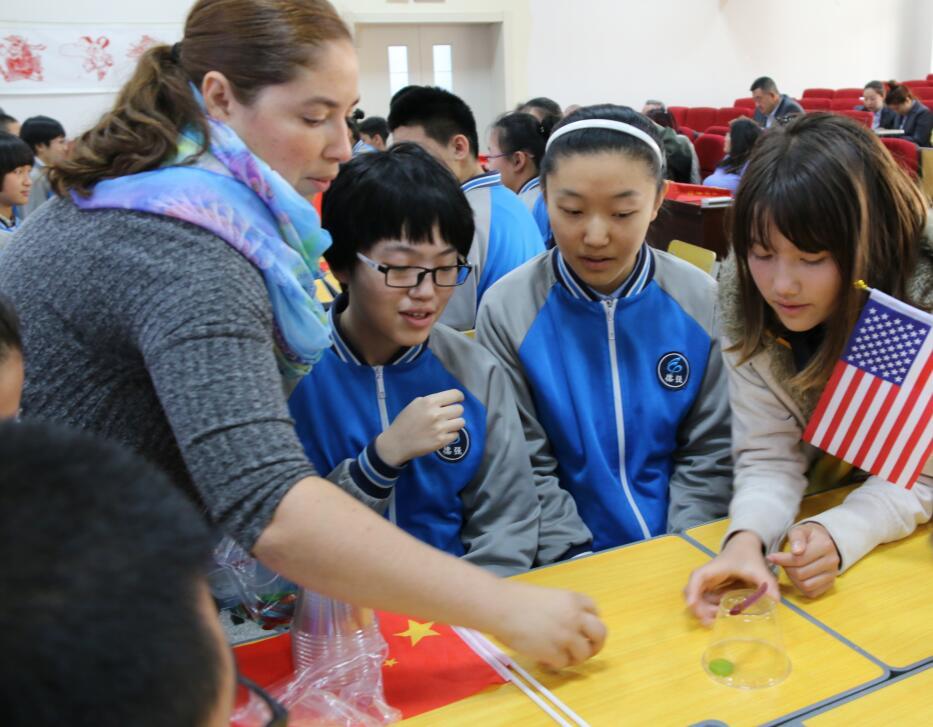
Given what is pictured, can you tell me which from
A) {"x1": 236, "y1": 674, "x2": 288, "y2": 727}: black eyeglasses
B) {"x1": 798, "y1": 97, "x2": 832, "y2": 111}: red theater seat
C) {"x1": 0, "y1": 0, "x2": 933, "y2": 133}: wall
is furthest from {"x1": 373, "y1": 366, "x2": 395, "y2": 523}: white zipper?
{"x1": 798, "y1": 97, "x2": 832, "y2": 111}: red theater seat

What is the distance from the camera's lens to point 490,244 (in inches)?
119

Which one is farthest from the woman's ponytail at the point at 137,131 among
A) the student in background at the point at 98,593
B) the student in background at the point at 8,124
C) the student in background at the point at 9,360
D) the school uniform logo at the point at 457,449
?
the student in background at the point at 8,124

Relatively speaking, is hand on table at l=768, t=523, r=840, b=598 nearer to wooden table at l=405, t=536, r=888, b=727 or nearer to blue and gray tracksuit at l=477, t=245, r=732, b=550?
wooden table at l=405, t=536, r=888, b=727

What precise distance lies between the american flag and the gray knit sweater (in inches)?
39.5

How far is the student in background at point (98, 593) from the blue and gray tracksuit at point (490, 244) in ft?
7.92

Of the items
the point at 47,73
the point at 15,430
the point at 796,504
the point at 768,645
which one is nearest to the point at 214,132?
the point at 15,430

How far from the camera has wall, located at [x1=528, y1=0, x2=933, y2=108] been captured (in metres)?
11.2

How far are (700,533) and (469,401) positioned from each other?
520 mm

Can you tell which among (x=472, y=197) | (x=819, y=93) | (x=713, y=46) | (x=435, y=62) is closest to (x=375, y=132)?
(x=472, y=197)

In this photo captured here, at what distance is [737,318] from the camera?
1.61 metres

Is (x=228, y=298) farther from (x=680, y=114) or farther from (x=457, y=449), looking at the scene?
(x=680, y=114)

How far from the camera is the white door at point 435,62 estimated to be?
1023cm

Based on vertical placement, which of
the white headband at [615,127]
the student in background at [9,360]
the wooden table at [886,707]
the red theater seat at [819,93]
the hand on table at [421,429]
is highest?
the white headband at [615,127]

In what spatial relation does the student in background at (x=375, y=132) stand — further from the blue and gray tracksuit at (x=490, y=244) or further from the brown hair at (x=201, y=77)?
the brown hair at (x=201, y=77)
